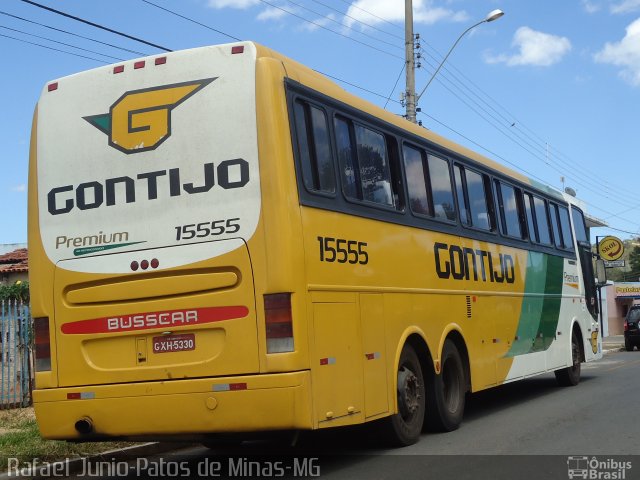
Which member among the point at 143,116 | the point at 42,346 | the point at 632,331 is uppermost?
the point at 143,116

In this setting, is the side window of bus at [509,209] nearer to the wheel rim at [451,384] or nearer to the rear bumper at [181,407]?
the wheel rim at [451,384]

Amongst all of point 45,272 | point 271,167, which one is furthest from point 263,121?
point 45,272

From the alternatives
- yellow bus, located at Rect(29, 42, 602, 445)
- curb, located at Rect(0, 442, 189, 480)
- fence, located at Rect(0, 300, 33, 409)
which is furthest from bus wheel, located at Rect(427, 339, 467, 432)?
fence, located at Rect(0, 300, 33, 409)

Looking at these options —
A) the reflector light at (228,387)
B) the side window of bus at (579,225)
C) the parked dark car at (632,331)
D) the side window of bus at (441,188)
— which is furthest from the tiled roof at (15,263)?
the parked dark car at (632,331)

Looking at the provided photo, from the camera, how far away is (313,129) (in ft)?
24.4

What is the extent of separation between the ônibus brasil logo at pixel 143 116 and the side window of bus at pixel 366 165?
5.06 ft

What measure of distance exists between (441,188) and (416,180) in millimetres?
817

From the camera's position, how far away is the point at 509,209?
41.8ft

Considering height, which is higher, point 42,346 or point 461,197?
point 461,197

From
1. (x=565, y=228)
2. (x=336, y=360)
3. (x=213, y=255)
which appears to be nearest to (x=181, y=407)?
(x=213, y=255)

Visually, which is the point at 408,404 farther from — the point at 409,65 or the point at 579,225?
the point at 409,65

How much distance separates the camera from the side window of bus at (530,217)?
13.6 m

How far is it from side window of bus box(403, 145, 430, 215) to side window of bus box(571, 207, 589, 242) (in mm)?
7901

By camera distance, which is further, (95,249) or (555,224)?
(555,224)
